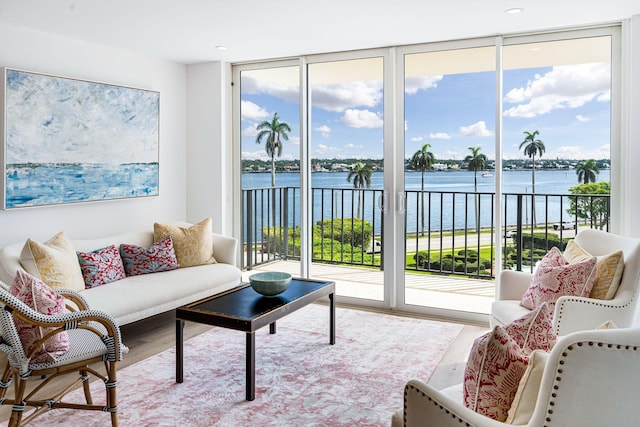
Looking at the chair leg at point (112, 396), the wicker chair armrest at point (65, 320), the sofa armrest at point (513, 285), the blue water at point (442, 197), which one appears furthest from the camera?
the blue water at point (442, 197)

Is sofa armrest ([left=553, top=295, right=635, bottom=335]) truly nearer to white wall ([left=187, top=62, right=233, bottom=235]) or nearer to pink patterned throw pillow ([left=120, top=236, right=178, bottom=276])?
pink patterned throw pillow ([left=120, top=236, right=178, bottom=276])

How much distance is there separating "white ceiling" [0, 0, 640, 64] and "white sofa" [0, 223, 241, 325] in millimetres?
1705

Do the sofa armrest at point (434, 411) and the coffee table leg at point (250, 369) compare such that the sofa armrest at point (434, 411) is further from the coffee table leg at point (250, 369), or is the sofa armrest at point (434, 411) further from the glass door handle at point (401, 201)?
the glass door handle at point (401, 201)

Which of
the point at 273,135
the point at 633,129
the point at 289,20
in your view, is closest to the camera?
the point at 633,129

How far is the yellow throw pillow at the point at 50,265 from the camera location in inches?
138

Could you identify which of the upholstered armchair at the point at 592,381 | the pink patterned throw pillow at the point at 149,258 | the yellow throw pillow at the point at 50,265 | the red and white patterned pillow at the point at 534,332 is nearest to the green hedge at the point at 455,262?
the pink patterned throw pillow at the point at 149,258

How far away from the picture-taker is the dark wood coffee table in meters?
3.02

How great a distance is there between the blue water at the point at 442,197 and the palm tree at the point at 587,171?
0.15ft

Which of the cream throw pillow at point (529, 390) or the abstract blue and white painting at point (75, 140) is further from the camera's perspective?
the abstract blue and white painting at point (75, 140)

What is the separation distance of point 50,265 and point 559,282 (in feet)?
10.9

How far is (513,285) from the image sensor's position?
11.9 ft

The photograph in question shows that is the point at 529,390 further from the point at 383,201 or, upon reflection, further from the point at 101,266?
the point at 383,201

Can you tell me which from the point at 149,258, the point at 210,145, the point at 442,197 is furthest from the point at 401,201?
the point at 149,258

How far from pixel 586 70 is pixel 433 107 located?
128 centimetres
